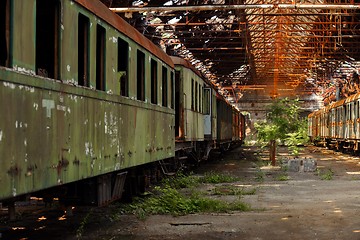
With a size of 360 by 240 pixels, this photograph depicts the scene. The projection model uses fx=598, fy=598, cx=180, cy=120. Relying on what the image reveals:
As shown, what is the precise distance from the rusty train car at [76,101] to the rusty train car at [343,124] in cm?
2051

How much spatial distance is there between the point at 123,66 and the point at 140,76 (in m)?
1.01

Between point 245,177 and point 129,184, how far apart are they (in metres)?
8.57

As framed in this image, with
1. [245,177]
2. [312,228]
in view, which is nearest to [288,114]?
[245,177]

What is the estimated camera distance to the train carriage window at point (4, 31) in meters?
4.93

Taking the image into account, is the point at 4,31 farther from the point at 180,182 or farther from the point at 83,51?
the point at 180,182

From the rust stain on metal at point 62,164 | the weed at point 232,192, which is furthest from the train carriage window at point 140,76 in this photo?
the weed at point 232,192

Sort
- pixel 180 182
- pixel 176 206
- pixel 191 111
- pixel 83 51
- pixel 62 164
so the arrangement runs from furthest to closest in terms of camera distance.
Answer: pixel 191 111, pixel 180 182, pixel 176 206, pixel 83 51, pixel 62 164

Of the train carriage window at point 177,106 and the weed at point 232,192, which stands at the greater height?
the train carriage window at point 177,106

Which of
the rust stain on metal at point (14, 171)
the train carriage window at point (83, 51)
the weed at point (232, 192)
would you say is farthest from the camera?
the weed at point (232, 192)

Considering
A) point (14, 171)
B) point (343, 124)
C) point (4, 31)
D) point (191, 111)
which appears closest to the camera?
point (14, 171)

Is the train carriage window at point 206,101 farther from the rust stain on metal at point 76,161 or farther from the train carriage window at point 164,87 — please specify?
the rust stain on metal at point 76,161

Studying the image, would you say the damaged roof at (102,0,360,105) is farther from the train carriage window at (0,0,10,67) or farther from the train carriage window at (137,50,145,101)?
the train carriage window at (0,0,10,67)

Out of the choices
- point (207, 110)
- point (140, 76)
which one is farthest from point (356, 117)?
point (140, 76)

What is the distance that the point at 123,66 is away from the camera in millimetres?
9289
